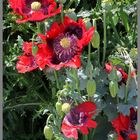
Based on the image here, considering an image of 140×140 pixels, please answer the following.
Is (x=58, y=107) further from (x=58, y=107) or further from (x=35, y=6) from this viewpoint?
(x=35, y=6)

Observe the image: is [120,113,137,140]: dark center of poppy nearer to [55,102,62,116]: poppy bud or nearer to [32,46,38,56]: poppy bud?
[55,102,62,116]: poppy bud

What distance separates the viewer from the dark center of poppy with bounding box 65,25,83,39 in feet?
4.38

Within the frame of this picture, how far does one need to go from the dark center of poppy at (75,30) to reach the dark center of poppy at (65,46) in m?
0.01

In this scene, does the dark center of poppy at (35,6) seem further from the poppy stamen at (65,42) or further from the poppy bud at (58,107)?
the poppy bud at (58,107)

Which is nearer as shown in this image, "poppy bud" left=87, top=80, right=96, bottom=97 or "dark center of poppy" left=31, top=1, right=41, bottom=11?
"poppy bud" left=87, top=80, right=96, bottom=97

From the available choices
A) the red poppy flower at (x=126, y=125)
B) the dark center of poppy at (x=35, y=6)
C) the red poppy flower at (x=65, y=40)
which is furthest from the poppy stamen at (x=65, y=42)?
the red poppy flower at (x=126, y=125)

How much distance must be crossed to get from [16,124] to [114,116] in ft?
1.65

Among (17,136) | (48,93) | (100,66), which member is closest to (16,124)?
(17,136)

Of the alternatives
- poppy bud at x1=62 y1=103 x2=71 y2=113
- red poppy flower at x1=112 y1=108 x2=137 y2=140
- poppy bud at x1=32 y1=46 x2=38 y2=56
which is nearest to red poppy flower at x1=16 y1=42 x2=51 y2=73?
poppy bud at x1=32 y1=46 x2=38 y2=56

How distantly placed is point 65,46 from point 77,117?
0.18m

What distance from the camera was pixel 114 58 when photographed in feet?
4.61

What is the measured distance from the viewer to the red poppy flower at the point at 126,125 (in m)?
1.33

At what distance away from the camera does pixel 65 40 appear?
1.34m

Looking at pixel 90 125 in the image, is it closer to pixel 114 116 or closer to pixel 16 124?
pixel 114 116
